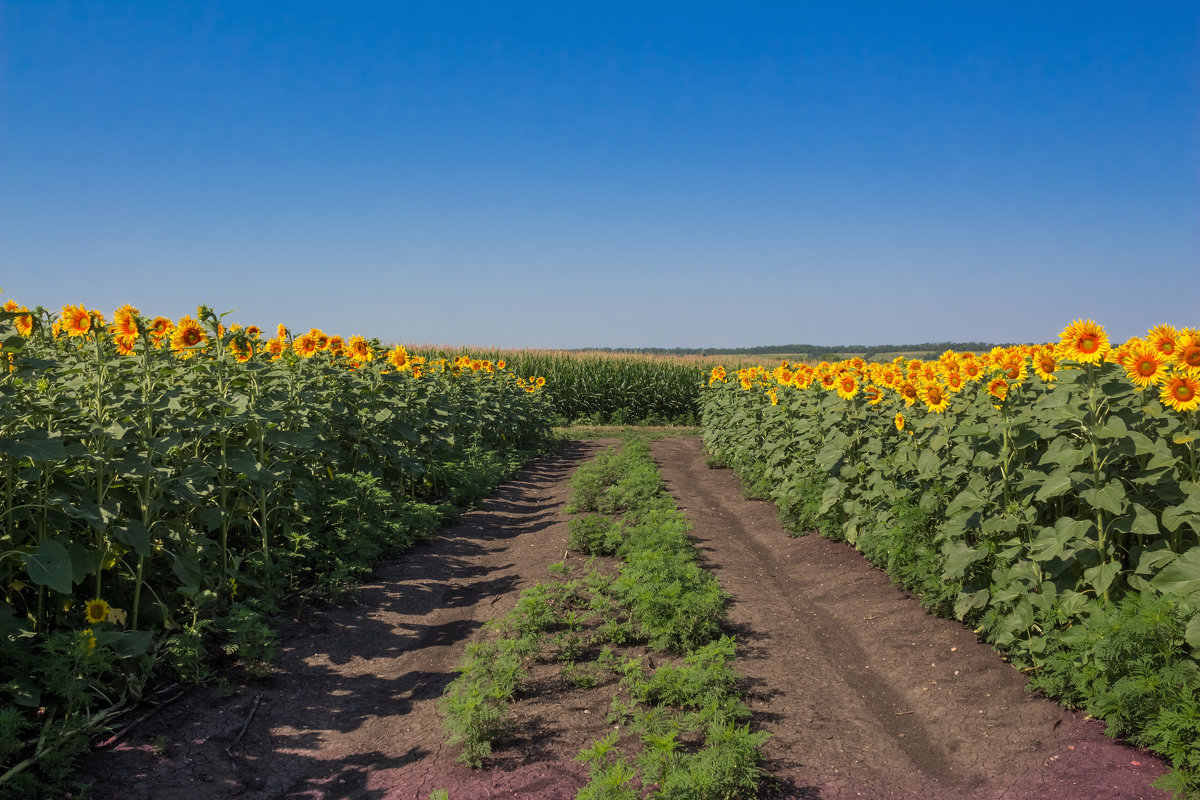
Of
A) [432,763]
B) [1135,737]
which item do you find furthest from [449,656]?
[1135,737]

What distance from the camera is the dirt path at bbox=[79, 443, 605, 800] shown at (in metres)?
3.64

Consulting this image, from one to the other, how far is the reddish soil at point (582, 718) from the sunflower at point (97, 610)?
0.65 m

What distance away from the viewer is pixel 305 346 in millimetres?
7676

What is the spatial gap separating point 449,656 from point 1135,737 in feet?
13.3

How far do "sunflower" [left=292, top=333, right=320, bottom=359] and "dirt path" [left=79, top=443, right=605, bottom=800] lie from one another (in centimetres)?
250

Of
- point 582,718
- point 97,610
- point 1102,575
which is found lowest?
point 582,718

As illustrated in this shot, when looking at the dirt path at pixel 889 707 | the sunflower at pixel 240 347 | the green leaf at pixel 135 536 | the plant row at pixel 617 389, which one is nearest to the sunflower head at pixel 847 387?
the dirt path at pixel 889 707

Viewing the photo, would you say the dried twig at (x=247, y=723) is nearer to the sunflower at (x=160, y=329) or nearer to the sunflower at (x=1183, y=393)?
the sunflower at (x=160, y=329)

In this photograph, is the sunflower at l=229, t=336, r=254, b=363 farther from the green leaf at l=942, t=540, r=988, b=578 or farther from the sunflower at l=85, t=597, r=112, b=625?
the green leaf at l=942, t=540, r=988, b=578

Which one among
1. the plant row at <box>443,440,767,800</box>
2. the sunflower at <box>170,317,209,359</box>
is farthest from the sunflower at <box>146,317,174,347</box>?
the plant row at <box>443,440,767,800</box>

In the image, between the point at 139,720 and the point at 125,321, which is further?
the point at 125,321

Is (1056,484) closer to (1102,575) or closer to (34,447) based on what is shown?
(1102,575)

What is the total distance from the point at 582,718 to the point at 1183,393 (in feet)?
12.4

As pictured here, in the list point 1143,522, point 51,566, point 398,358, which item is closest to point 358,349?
point 398,358
